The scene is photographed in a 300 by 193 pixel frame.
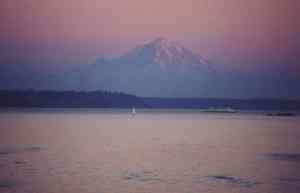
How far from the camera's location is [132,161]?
1062 cm

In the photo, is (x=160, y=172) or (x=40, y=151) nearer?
(x=160, y=172)

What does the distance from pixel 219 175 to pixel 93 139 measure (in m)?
7.10

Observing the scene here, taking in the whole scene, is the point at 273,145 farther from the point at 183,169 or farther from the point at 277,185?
the point at 277,185

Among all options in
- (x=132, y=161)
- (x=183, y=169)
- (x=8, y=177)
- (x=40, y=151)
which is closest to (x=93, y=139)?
(x=40, y=151)

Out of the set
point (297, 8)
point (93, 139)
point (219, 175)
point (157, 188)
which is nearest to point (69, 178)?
point (157, 188)

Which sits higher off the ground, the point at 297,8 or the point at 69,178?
the point at 297,8

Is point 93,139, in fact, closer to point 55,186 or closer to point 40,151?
point 40,151

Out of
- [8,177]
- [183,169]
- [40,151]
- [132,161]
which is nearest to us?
[8,177]

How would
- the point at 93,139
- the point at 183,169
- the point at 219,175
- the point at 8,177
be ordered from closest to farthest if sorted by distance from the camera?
1. the point at 8,177
2. the point at 219,175
3. the point at 183,169
4. the point at 93,139

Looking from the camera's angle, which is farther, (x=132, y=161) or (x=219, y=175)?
(x=132, y=161)

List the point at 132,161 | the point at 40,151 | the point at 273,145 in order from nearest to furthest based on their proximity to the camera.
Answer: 1. the point at 132,161
2. the point at 40,151
3. the point at 273,145

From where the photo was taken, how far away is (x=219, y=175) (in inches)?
355

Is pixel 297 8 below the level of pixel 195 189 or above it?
above

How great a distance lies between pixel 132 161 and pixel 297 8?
3.23 meters
